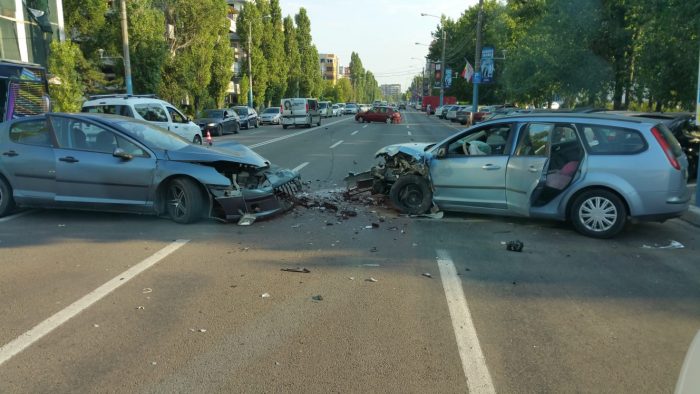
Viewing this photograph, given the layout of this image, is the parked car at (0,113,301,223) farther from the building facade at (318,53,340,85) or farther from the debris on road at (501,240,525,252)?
the building facade at (318,53,340,85)

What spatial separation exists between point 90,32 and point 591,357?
31315 millimetres

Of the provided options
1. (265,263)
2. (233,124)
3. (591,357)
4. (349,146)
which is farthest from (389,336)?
(233,124)

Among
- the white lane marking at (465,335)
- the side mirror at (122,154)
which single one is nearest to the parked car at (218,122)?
the side mirror at (122,154)

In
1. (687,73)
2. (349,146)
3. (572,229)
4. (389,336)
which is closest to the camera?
(389,336)

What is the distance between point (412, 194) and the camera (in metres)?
8.50

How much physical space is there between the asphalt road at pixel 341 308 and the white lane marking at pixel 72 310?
0.02 meters

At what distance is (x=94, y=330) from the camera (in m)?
4.16

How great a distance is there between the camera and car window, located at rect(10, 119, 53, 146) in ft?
26.1

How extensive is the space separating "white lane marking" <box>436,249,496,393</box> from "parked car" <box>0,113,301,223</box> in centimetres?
339

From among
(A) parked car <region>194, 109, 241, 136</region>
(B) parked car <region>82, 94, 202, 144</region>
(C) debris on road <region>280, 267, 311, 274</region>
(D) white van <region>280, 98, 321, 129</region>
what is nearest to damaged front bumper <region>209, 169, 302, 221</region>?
(C) debris on road <region>280, 267, 311, 274</region>

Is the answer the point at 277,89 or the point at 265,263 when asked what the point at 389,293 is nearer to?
the point at 265,263

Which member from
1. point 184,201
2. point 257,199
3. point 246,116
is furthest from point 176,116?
point 246,116

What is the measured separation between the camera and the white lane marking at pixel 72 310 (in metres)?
3.87

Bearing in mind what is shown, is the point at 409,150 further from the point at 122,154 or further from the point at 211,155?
the point at 122,154
